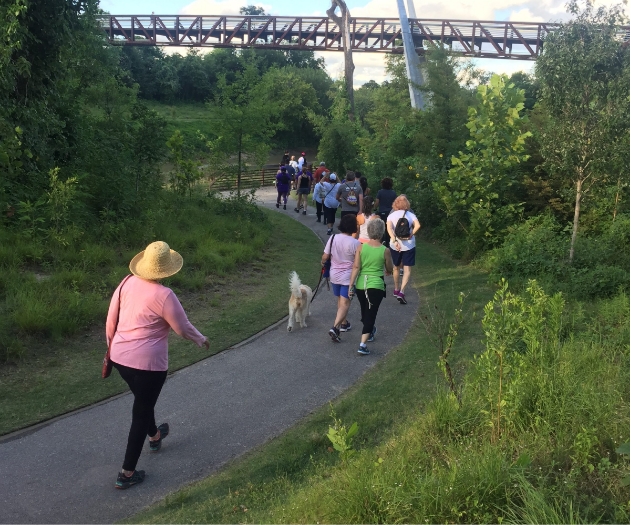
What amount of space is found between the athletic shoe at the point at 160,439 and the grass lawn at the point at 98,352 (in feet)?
3.99

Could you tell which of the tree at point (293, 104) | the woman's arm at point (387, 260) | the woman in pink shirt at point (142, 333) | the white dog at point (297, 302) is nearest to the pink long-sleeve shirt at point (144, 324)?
the woman in pink shirt at point (142, 333)

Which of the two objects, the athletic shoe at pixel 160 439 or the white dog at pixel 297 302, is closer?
the athletic shoe at pixel 160 439

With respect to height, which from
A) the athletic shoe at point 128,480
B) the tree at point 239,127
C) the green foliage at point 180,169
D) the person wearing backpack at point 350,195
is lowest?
the athletic shoe at point 128,480

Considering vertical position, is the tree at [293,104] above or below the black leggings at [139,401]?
above

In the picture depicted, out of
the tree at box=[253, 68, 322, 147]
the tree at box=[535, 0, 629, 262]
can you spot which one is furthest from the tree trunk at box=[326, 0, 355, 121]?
the tree at box=[535, 0, 629, 262]

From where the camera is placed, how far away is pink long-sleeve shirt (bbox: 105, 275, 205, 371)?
4.86 m

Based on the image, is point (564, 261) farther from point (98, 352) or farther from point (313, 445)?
point (98, 352)

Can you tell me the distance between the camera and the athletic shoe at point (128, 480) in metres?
4.88

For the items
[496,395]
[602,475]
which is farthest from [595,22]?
[602,475]

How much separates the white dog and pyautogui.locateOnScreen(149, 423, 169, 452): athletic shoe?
3.40 meters

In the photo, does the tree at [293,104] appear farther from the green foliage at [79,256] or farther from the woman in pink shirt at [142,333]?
the woman in pink shirt at [142,333]

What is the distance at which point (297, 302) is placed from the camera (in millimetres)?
8867

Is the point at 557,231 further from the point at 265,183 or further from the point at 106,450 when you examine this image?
the point at 265,183

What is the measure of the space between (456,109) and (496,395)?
1514cm
